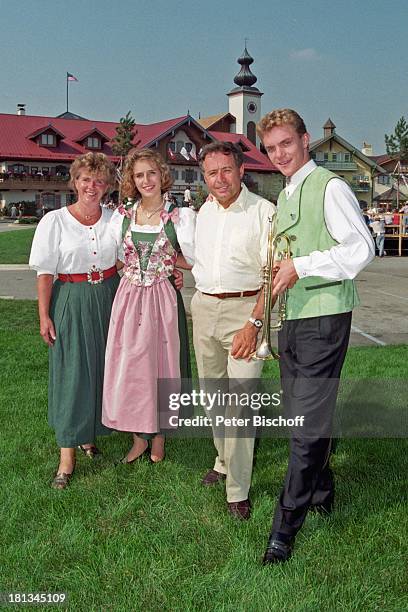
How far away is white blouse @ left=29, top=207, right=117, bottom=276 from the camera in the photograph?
14.4 feet

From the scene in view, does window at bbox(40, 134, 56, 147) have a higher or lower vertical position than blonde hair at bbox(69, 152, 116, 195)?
higher

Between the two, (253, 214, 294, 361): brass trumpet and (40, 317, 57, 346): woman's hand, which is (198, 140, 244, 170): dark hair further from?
(40, 317, 57, 346): woman's hand

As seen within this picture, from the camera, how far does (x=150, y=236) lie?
14.7 feet

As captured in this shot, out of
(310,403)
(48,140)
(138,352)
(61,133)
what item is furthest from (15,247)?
(61,133)

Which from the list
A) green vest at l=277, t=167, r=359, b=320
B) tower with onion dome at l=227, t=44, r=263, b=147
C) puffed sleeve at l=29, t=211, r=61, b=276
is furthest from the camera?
tower with onion dome at l=227, t=44, r=263, b=147

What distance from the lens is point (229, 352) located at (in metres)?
4.07

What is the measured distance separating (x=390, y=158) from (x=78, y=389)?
8713 cm

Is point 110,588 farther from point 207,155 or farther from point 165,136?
point 165,136

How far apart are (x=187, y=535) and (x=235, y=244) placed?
162 centimetres

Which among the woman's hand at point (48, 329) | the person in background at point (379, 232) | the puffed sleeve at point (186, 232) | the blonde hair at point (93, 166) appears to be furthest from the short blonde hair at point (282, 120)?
the person in background at point (379, 232)

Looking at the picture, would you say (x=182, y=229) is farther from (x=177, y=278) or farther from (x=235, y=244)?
(x=235, y=244)

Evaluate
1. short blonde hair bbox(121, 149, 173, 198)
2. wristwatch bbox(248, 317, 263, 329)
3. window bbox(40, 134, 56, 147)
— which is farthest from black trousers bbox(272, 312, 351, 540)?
window bbox(40, 134, 56, 147)

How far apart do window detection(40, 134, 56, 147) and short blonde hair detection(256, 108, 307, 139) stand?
5889 centimetres

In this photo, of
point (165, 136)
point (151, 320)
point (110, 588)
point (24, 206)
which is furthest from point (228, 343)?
point (165, 136)
